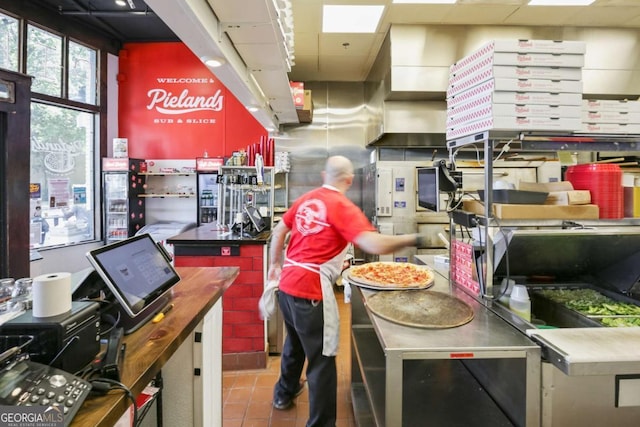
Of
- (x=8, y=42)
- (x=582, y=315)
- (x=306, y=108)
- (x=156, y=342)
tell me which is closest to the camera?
(x=156, y=342)

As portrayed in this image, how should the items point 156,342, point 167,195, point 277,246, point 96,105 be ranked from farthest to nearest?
point 167,195 → point 96,105 → point 277,246 → point 156,342

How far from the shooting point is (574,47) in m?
1.68

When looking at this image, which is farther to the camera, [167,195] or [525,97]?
[167,195]

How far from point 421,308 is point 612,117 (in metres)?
1.51

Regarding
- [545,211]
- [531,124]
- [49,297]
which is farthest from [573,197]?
[49,297]

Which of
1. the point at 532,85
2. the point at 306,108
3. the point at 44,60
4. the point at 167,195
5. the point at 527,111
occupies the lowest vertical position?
the point at 167,195

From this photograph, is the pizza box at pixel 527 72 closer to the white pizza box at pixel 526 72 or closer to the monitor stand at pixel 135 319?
the white pizza box at pixel 526 72

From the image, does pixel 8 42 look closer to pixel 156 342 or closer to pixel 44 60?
pixel 44 60

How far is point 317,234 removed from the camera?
2064mm

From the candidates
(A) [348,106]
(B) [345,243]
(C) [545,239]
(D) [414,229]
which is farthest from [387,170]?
(C) [545,239]

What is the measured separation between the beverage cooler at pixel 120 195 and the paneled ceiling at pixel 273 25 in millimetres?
2146

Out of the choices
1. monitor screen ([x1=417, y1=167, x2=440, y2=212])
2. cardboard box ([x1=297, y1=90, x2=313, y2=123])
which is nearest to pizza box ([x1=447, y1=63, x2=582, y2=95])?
monitor screen ([x1=417, y1=167, x2=440, y2=212])

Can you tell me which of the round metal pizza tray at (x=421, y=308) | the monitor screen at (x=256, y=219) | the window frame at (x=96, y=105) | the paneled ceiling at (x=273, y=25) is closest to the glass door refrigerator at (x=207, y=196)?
the paneled ceiling at (x=273, y=25)

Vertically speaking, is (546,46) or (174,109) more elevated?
(174,109)
